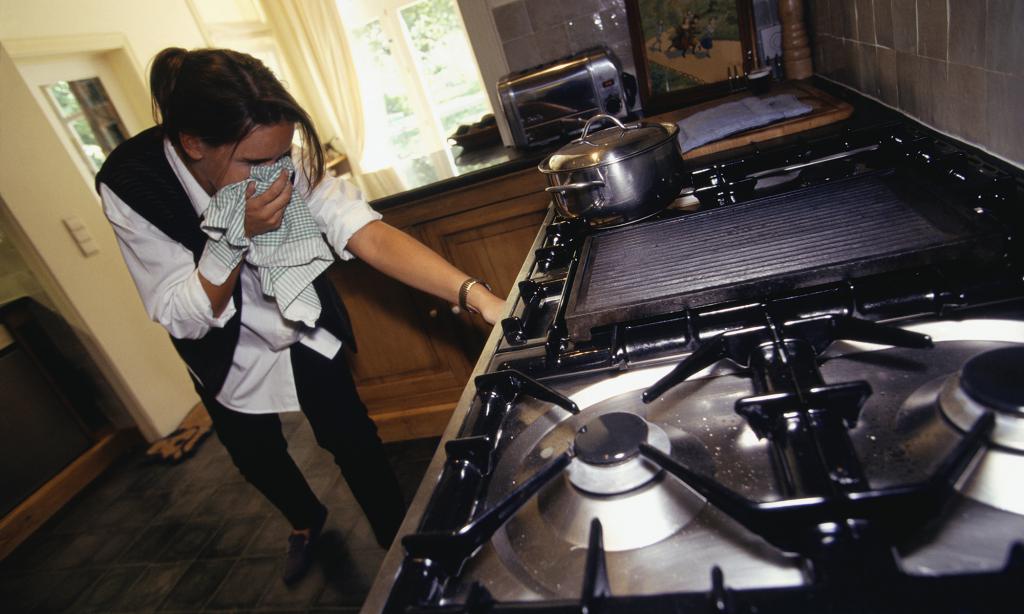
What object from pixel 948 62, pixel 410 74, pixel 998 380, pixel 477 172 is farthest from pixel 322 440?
pixel 410 74

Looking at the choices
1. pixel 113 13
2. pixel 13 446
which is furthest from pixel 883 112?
pixel 113 13

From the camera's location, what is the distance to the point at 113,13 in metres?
3.56

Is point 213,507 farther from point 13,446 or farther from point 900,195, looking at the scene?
point 900,195

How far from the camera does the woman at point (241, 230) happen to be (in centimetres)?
110

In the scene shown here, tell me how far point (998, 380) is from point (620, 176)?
0.60 meters

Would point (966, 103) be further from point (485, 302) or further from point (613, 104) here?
point (613, 104)

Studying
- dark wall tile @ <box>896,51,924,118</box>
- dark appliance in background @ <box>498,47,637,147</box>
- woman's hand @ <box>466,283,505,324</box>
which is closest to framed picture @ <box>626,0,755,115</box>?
dark appliance in background @ <box>498,47,637,147</box>

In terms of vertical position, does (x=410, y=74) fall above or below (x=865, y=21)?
above

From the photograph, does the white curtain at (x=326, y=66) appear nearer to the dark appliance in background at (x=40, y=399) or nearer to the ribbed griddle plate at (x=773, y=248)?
the dark appliance in background at (x=40, y=399)

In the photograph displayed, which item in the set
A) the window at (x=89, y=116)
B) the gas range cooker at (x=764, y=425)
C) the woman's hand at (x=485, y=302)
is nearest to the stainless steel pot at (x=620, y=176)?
the gas range cooker at (x=764, y=425)

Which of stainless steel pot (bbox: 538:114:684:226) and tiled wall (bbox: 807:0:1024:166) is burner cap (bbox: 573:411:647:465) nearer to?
stainless steel pot (bbox: 538:114:684:226)

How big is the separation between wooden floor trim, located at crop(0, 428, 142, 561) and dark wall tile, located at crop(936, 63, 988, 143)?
3.61 meters

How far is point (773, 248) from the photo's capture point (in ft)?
2.46

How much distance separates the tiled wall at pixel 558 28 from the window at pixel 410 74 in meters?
2.93
